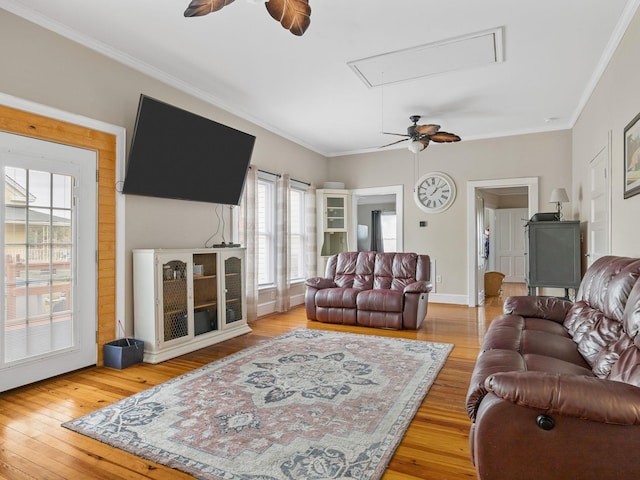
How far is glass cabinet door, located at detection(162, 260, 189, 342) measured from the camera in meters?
3.74

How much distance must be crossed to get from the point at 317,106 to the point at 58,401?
406 cm

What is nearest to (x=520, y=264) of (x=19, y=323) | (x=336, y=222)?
(x=336, y=222)

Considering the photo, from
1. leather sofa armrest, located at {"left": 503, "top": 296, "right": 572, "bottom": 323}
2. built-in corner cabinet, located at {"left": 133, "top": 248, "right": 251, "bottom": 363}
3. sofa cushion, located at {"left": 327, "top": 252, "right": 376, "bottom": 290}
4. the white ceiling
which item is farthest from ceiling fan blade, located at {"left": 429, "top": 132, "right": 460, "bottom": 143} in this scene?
built-in corner cabinet, located at {"left": 133, "top": 248, "right": 251, "bottom": 363}

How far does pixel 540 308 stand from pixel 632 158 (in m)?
1.29

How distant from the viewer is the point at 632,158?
9.44 ft

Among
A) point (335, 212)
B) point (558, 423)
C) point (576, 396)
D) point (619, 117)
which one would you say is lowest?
point (558, 423)

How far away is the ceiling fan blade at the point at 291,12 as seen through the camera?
1.95 metres

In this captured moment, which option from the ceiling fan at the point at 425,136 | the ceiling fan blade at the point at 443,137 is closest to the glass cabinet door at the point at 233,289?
the ceiling fan at the point at 425,136

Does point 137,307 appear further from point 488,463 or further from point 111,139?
point 488,463

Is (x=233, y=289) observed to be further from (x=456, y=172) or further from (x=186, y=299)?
(x=456, y=172)

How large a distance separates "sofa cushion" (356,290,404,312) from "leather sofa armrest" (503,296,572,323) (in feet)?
5.28

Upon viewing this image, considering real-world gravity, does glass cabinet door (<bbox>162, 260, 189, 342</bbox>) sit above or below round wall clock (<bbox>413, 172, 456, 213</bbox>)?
below

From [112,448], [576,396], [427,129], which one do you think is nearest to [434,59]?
[427,129]

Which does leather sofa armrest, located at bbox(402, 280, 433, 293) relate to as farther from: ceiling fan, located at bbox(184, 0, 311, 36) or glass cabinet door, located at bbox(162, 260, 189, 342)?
ceiling fan, located at bbox(184, 0, 311, 36)
